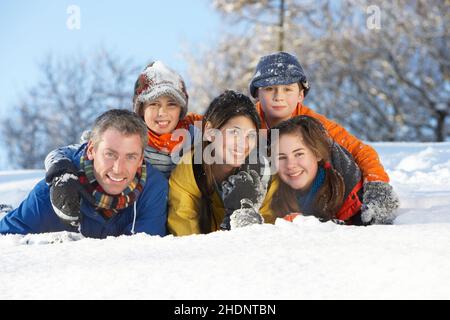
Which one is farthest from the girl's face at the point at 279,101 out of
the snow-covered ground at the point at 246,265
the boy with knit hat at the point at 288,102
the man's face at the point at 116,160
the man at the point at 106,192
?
the snow-covered ground at the point at 246,265

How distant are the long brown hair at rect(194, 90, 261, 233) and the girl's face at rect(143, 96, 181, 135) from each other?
0.39m

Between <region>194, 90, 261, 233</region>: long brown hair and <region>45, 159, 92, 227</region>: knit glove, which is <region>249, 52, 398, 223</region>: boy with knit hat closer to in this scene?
<region>194, 90, 261, 233</region>: long brown hair

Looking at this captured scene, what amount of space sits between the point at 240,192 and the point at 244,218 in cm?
→ 19

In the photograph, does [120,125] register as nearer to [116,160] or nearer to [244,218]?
[116,160]

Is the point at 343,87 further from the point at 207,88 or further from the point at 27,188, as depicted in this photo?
the point at 27,188

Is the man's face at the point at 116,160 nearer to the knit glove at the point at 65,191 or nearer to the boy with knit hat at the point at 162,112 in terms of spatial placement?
the knit glove at the point at 65,191

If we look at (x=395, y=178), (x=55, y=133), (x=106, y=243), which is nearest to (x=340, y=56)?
(x=55, y=133)

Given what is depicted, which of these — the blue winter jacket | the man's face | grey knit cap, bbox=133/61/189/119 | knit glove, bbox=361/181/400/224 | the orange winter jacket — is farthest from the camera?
grey knit cap, bbox=133/61/189/119

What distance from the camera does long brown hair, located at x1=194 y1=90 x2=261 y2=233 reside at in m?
3.14

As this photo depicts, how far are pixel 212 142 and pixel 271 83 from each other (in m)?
0.70

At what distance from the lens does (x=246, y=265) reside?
190 centimetres

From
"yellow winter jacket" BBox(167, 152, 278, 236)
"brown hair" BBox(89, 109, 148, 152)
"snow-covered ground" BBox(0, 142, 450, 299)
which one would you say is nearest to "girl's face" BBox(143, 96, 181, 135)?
"yellow winter jacket" BBox(167, 152, 278, 236)

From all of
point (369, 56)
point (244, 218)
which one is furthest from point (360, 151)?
point (369, 56)
